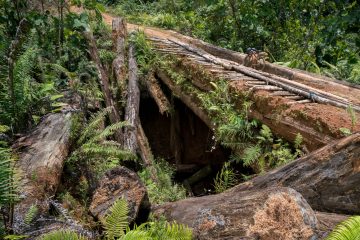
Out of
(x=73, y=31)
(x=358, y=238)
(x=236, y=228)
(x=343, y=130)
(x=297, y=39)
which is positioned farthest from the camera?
(x=297, y=39)

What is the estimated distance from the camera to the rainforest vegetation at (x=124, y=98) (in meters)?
3.63

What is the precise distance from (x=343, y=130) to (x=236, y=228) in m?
2.18

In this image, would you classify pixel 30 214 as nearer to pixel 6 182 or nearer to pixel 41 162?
pixel 6 182

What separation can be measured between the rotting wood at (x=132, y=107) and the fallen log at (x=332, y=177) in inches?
107

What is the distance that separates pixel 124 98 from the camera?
24.6 feet

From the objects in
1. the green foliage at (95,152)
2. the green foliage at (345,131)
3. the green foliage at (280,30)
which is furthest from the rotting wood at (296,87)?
the green foliage at (95,152)

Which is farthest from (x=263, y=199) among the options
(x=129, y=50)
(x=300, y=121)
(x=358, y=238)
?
(x=129, y=50)

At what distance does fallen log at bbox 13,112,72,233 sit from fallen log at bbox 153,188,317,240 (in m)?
1.64

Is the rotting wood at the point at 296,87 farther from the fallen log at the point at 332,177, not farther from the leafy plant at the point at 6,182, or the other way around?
the leafy plant at the point at 6,182

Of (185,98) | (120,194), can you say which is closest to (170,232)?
(120,194)

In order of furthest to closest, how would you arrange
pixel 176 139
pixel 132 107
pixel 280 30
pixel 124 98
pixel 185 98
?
pixel 280 30 < pixel 176 139 < pixel 124 98 < pixel 185 98 < pixel 132 107

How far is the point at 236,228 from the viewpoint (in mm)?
2834

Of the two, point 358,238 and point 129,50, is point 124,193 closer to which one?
point 358,238

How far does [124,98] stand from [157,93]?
0.94m
